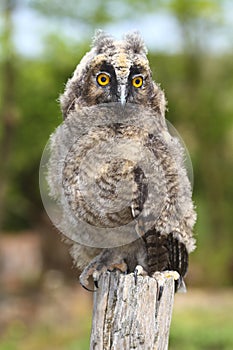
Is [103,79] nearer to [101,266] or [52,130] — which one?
[101,266]

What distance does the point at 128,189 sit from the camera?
2.27m

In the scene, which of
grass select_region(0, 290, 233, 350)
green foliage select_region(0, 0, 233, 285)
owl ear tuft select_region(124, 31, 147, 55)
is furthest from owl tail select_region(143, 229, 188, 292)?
green foliage select_region(0, 0, 233, 285)

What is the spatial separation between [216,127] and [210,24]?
179 centimetres

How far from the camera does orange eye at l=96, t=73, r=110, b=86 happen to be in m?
2.39

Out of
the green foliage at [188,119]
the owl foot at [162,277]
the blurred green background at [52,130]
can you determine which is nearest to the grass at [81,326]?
the blurred green background at [52,130]

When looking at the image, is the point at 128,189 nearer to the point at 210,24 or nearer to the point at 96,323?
the point at 96,323

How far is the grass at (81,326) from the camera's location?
637 cm

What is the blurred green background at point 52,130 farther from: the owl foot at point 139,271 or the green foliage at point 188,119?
the owl foot at point 139,271

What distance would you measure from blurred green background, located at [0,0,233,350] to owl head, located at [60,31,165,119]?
12.6ft

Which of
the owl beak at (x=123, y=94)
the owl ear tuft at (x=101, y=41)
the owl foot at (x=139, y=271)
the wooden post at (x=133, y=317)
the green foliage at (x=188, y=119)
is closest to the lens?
the wooden post at (x=133, y=317)

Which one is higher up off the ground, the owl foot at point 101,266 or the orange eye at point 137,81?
the orange eye at point 137,81

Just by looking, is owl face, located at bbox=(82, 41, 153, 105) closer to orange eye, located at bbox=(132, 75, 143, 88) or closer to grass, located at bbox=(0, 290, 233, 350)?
orange eye, located at bbox=(132, 75, 143, 88)

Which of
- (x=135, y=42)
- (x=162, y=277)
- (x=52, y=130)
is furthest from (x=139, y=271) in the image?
(x=52, y=130)

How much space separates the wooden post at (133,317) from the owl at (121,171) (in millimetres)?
203
